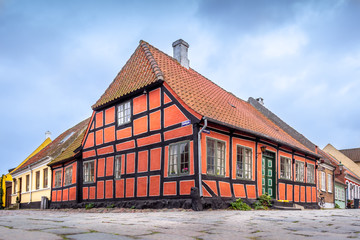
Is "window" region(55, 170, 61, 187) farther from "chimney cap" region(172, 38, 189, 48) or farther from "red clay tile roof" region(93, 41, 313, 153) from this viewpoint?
"chimney cap" region(172, 38, 189, 48)

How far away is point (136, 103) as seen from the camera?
14.9 meters

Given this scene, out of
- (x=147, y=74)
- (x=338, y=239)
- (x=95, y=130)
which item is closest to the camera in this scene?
(x=338, y=239)

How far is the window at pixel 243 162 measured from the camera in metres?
13.7

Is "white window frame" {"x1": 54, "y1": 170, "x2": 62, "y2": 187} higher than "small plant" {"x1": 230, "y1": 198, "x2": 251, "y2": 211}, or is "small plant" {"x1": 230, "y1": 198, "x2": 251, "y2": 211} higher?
"white window frame" {"x1": 54, "y1": 170, "x2": 62, "y2": 187}

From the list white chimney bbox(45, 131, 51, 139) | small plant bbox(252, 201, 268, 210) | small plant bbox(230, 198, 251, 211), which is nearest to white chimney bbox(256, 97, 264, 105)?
small plant bbox(252, 201, 268, 210)

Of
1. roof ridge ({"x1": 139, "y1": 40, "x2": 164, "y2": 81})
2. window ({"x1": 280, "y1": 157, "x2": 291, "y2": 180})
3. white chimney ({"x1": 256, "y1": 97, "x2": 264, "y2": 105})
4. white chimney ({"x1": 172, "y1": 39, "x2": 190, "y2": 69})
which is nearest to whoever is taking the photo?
roof ridge ({"x1": 139, "y1": 40, "x2": 164, "y2": 81})

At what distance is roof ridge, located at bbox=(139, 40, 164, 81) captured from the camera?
535 inches

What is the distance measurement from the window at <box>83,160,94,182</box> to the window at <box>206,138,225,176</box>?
6.80m

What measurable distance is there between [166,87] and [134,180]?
148 inches

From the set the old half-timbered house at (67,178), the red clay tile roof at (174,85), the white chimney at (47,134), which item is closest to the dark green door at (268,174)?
the red clay tile roof at (174,85)

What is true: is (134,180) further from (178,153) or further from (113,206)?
(178,153)

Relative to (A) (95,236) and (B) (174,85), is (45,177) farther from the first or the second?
(A) (95,236)

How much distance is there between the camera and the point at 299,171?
18.3m

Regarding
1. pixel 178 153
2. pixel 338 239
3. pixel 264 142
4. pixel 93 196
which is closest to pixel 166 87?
pixel 178 153
